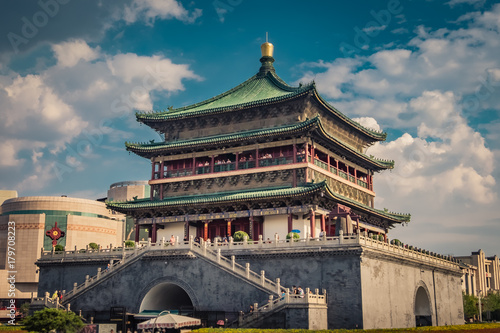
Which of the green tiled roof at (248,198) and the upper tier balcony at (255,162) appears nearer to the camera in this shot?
the green tiled roof at (248,198)

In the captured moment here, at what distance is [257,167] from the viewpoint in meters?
47.9

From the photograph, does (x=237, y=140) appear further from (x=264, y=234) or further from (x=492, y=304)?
(x=492, y=304)

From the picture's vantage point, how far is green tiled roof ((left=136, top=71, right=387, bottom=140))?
49.8 m

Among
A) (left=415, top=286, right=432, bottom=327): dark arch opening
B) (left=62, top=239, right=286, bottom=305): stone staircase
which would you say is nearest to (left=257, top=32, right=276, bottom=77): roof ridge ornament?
(left=62, top=239, right=286, bottom=305): stone staircase

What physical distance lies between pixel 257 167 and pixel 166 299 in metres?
13.2

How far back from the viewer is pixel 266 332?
3069 centimetres

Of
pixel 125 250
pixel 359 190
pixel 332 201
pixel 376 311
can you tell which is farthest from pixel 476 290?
pixel 125 250

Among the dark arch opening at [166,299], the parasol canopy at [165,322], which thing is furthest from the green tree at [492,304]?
the parasol canopy at [165,322]

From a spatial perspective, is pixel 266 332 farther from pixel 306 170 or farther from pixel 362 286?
pixel 306 170

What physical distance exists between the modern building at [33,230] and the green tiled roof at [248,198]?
81.8 feet

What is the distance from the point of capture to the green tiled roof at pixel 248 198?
43.1 metres

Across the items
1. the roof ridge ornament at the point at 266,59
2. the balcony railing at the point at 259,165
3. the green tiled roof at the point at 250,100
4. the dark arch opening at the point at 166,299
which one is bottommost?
the dark arch opening at the point at 166,299

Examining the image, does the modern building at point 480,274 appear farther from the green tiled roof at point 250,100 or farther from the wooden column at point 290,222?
the wooden column at point 290,222

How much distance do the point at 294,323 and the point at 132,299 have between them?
42.3 ft
